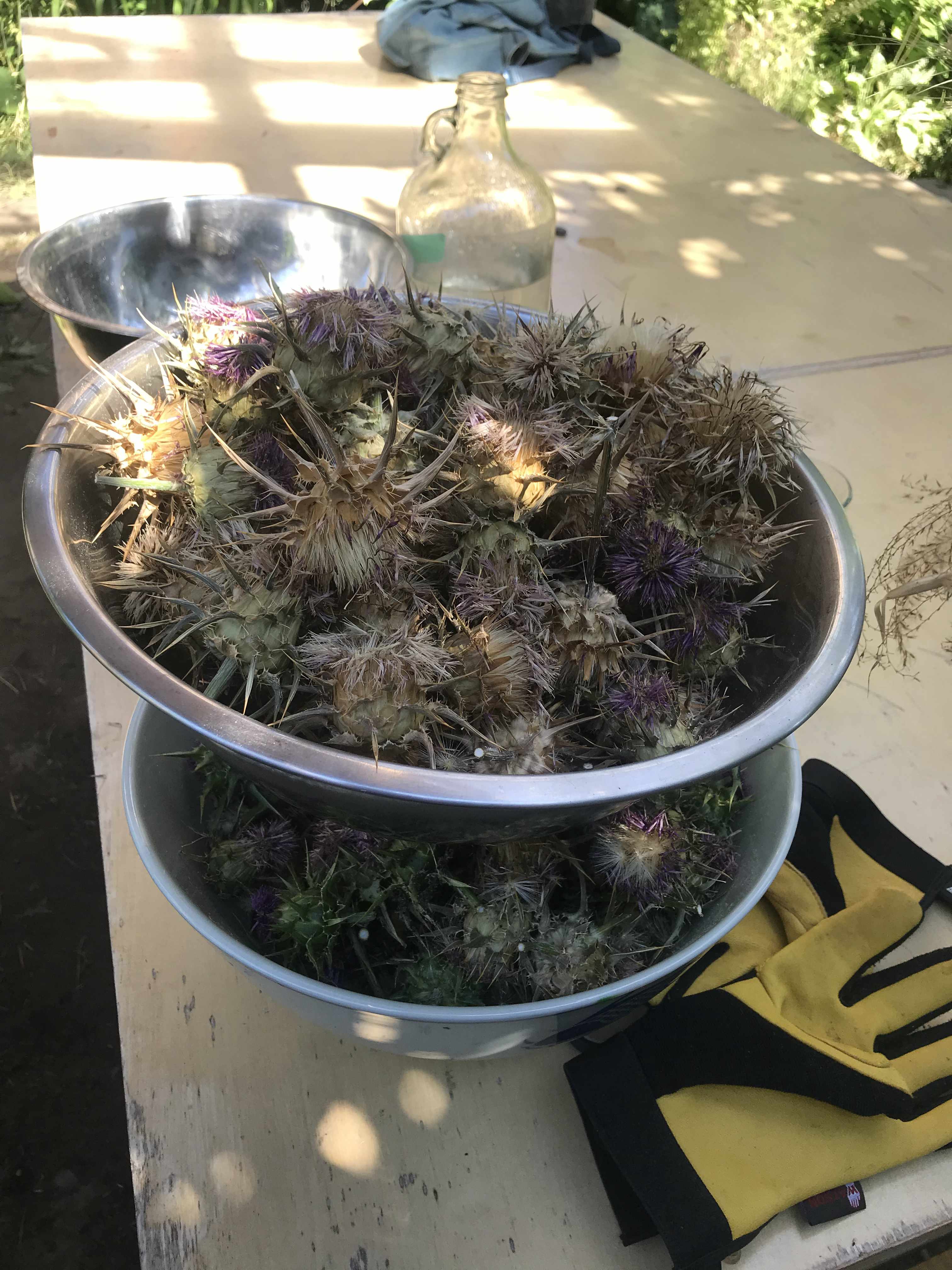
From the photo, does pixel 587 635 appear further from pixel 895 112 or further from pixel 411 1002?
pixel 895 112

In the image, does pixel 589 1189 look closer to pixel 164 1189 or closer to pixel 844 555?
pixel 164 1189

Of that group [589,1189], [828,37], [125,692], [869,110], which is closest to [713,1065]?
[589,1189]

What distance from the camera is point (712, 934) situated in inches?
16.9

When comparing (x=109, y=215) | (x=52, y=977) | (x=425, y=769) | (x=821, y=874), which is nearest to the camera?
(x=425, y=769)

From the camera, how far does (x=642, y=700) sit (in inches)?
15.3

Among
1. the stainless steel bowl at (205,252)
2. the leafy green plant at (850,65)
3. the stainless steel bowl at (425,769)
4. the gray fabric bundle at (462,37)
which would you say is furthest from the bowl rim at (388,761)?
the leafy green plant at (850,65)

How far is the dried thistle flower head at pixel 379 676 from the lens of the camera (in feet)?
1.14

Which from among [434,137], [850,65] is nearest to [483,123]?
[434,137]

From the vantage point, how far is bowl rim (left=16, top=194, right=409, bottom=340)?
2.41 ft

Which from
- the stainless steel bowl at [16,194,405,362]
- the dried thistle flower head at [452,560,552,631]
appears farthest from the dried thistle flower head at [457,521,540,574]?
the stainless steel bowl at [16,194,405,362]

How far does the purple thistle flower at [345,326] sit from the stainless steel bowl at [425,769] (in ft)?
0.47

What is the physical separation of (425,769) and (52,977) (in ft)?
3.17

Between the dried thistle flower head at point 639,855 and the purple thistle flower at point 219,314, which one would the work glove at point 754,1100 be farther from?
the purple thistle flower at point 219,314

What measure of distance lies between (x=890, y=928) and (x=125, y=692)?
1.96 ft
